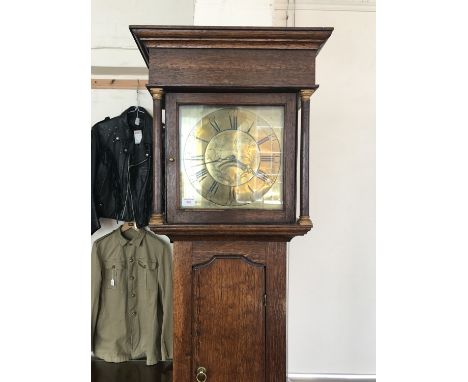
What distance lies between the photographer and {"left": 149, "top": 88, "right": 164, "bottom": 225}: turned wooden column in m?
1.39

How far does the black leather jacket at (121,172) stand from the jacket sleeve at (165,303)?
9.6 inches

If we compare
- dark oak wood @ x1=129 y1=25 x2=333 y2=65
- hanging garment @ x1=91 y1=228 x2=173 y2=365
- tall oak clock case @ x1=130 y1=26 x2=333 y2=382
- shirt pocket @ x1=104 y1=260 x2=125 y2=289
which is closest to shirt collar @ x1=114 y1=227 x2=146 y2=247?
hanging garment @ x1=91 y1=228 x2=173 y2=365

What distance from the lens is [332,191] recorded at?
229cm

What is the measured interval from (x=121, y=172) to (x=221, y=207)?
3.66ft

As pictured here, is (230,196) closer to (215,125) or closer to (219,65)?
(215,125)

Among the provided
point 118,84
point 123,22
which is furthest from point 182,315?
point 123,22

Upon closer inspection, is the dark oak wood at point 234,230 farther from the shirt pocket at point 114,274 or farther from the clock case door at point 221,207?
the shirt pocket at point 114,274

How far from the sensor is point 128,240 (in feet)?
8.29

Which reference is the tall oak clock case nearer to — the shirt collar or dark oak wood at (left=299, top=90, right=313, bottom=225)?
dark oak wood at (left=299, top=90, right=313, bottom=225)

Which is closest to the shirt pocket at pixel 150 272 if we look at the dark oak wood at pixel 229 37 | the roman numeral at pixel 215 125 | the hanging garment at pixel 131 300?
the hanging garment at pixel 131 300

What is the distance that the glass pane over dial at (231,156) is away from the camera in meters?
1.46

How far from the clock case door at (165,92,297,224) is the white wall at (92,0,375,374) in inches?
→ 32.9

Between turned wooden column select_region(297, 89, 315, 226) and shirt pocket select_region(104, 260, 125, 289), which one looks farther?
shirt pocket select_region(104, 260, 125, 289)
